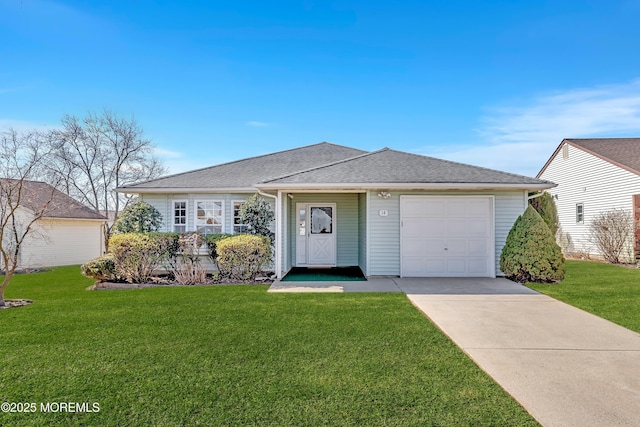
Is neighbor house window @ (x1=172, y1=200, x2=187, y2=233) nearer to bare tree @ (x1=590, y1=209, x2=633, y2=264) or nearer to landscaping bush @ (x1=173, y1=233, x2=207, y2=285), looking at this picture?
landscaping bush @ (x1=173, y1=233, x2=207, y2=285)

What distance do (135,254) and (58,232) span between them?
9.93 meters

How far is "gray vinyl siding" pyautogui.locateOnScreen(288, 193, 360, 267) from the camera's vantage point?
511 inches

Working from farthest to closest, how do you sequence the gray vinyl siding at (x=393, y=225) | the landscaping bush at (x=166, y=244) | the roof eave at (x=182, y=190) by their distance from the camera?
the roof eave at (x=182, y=190)
the gray vinyl siding at (x=393, y=225)
the landscaping bush at (x=166, y=244)

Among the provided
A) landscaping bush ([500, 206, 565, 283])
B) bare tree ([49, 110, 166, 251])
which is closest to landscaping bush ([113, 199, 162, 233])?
landscaping bush ([500, 206, 565, 283])

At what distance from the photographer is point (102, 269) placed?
9.80 meters

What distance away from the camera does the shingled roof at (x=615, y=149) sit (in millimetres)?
15391

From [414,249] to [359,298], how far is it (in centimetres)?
327

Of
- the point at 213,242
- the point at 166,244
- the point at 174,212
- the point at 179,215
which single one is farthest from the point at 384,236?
the point at 174,212

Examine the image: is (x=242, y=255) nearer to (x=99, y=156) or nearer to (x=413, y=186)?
(x=413, y=186)

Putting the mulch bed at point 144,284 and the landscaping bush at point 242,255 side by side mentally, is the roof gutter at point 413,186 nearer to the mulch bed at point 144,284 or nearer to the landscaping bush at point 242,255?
the landscaping bush at point 242,255

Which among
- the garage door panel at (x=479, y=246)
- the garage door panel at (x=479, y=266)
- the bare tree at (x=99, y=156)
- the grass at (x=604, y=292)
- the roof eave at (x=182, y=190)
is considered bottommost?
the grass at (x=604, y=292)

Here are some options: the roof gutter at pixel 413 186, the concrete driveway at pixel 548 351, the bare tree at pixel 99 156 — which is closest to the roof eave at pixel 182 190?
the roof gutter at pixel 413 186

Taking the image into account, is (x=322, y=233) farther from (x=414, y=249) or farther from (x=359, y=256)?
(x=414, y=249)

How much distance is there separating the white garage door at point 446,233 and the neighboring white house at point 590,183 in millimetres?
8675
